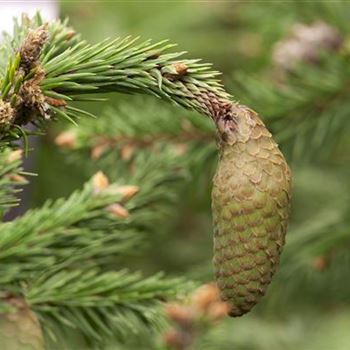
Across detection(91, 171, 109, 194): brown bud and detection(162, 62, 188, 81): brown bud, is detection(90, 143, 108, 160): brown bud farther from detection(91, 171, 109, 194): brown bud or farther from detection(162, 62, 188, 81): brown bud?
detection(162, 62, 188, 81): brown bud

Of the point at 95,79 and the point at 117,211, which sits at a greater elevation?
the point at 95,79

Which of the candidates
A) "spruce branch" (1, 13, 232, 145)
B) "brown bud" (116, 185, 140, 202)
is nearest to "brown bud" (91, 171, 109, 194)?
"brown bud" (116, 185, 140, 202)

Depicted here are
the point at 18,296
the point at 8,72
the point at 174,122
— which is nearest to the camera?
the point at 8,72

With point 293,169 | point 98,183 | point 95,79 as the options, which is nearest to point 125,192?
point 98,183

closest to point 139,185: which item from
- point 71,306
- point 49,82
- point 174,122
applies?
point 174,122

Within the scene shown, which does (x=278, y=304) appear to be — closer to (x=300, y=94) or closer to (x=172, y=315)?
(x=300, y=94)

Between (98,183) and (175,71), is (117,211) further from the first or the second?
(175,71)
